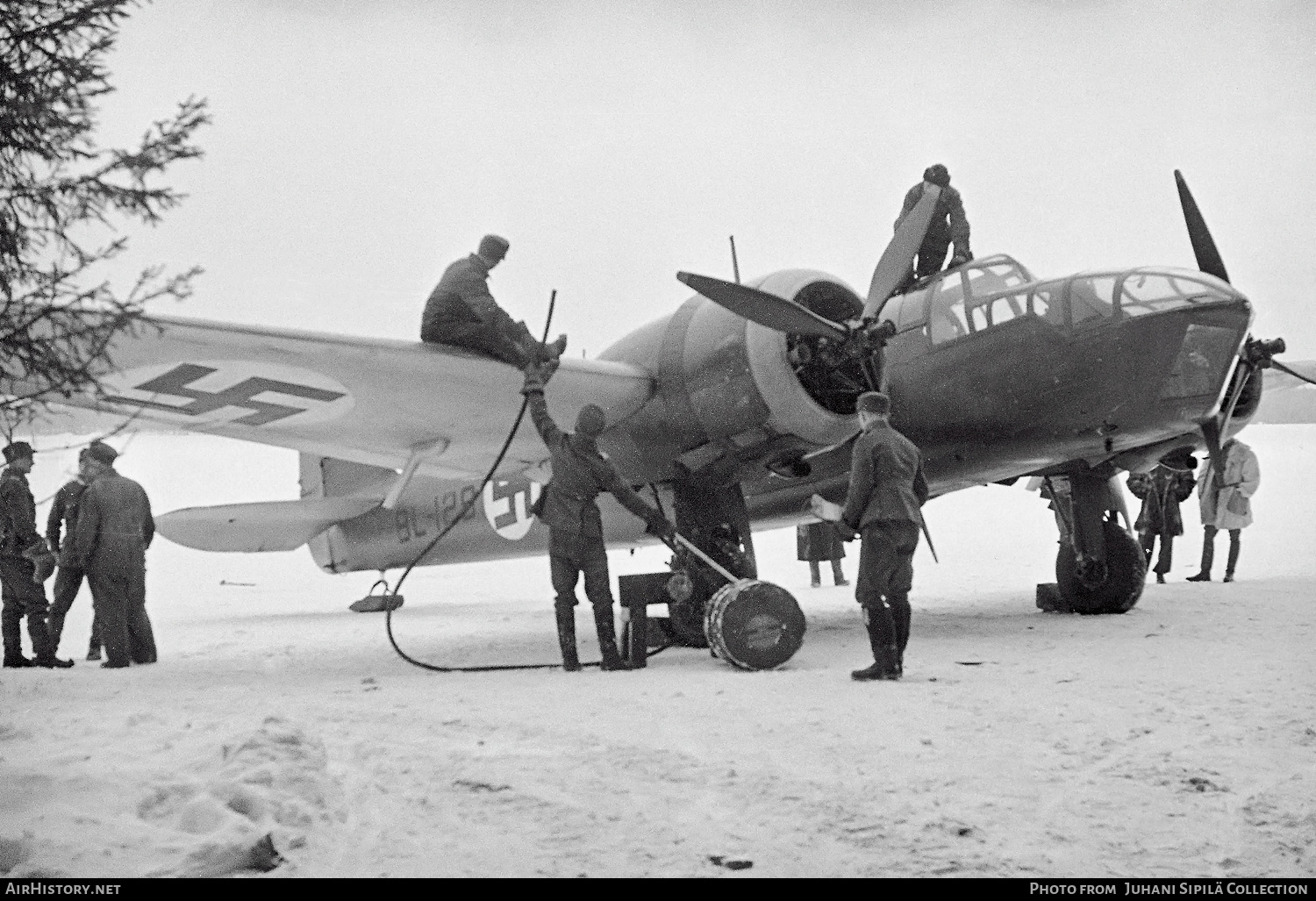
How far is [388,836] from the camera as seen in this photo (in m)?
3.20

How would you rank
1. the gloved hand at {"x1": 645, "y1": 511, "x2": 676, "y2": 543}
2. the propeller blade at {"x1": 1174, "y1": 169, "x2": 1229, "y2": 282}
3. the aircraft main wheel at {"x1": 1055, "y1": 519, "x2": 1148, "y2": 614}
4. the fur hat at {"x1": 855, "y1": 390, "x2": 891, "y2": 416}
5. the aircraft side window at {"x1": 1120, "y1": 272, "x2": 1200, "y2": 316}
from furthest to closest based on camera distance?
the aircraft main wheel at {"x1": 1055, "y1": 519, "x2": 1148, "y2": 614}
the propeller blade at {"x1": 1174, "y1": 169, "x2": 1229, "y2": 282}
the aircraft side window at {"x1": 1120, "y1": 272, "x2": 1200, "y2": 316}
the gloved hand at {"x1": 645, "y1": 511, "x2": 676, "y2": 543}
the fur hat at {"x1": 855, "y1": 390, "x2": 891, "y2": 416}

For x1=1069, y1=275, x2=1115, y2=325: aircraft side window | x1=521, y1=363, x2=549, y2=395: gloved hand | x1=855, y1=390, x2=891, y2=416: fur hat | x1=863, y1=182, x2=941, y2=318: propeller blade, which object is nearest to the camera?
x1=855, y1=390, x2=891, y2=416: fur hat

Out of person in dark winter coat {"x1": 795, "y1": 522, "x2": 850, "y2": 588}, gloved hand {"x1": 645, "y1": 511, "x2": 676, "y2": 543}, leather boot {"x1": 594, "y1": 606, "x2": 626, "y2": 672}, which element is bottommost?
leather boot {"x1": 594, "y1": 606, "x2": 626, "y2": 672}

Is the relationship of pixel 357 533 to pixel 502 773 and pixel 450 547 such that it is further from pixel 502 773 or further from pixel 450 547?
pixel 502 773

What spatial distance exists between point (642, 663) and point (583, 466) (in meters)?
1.31

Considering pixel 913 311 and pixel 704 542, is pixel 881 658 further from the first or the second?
pixel 913 311

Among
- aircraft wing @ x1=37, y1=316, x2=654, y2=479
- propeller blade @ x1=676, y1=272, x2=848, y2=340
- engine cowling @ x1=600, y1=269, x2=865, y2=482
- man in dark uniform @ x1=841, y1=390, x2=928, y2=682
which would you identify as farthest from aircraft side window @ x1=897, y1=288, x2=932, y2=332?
man in dark uniform @ x1=841, y1=390, x2=928, y2=682

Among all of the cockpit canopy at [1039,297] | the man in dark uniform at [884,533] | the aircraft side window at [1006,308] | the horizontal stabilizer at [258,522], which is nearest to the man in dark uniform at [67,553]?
the horizontal stabilizer at [258,522]

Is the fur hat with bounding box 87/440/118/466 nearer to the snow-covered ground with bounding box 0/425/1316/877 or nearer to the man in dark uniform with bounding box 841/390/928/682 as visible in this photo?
the snow-covered ground with bounding box 0/425/1316/877

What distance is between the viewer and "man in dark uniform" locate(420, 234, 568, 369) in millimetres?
7297

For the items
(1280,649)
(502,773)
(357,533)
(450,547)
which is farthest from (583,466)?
(357,533)

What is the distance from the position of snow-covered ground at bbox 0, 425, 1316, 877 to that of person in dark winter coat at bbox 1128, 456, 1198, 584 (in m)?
5.18

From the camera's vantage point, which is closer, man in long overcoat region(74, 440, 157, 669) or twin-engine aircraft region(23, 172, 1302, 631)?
twin-engine aircraft region(23, 172, 1302, 631)

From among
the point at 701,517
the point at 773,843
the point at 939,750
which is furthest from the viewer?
the point at 701,517
